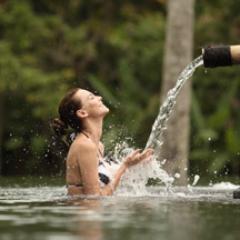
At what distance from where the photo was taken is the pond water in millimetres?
5699

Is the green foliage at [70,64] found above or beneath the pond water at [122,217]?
above

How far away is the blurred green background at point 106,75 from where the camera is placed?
17.4 metres

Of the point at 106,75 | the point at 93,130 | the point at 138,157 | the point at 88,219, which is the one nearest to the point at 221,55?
the point at 138,157

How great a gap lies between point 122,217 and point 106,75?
50.1 feet

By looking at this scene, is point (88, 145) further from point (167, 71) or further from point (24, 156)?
point (24, 156)

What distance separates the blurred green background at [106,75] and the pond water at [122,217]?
7.24 meters

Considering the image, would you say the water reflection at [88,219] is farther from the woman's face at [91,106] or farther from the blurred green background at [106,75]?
the blurred green background at [106,75]

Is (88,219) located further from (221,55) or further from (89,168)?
(221,55)

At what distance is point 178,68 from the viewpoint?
14164 mm

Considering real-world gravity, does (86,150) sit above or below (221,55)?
below

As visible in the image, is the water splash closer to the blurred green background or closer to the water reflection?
the water reflection

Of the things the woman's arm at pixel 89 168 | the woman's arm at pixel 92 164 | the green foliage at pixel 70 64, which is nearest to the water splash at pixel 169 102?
the woman's arm at pixel 92 164

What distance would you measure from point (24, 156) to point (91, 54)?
8.69 feet

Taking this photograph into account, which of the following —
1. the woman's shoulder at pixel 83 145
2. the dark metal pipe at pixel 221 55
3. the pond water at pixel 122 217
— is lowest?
the pond water at pixel 122 217
